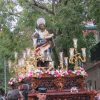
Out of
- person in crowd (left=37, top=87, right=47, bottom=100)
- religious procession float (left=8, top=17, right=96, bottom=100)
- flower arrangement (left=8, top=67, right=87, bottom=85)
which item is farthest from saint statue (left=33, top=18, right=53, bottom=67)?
person in crowd (left=37, top=87, right=47, bottom=100)

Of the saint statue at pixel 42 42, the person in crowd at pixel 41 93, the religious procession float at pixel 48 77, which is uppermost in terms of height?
the saint statue at pixel 42 42

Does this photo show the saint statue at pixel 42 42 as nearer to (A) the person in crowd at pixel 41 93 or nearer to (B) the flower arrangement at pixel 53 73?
(B) the flower arrangement at pixel 53 73

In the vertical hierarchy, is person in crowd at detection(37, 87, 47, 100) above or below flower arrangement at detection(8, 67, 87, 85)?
below

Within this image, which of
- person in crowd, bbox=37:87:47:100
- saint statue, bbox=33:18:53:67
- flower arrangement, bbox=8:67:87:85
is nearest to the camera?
person in crowd, bbox=37:87:47:100

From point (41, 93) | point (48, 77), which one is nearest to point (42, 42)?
point (48, 77)

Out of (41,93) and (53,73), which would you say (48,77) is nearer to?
(53,73)

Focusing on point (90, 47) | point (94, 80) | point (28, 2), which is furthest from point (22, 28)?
point (94, 80)

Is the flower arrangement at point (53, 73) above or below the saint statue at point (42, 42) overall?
below

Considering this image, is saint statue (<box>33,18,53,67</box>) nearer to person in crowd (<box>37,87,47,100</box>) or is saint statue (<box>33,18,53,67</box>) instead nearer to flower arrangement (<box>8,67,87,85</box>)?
flower arrangement (<box>8,67,87,85</box>)

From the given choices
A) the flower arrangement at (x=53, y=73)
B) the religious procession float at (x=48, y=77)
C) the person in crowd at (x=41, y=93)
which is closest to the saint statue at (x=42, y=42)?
the religious procession float at (x=48, y=77)

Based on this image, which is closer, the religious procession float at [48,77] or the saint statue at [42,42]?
the religious procession float at [48,77]

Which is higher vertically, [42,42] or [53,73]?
[42,42]

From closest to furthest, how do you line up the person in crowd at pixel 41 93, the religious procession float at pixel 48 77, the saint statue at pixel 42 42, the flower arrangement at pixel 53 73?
the person in crowd at pixel 41 93
the religious procession float at pixel 48 77
the flower arrangement at pixel 53 73
the saint statue at pixel 42 42

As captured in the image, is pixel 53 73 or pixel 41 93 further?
pixel 53 73
